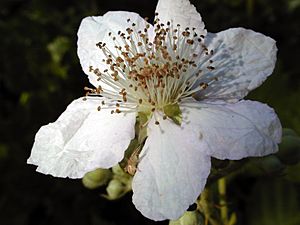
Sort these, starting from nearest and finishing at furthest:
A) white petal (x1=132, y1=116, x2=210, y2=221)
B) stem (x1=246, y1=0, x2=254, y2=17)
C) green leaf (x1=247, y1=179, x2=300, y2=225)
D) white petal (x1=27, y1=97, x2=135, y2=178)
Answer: white petal (x1=132, y1=116, x2=210, y2=221) < white petal (x1=27, y1=97, x2=135, y2=178) < green leaf (x1=247, y1=179, x2=300, y2=225) < stem (x1=246, y1=0, x2=254, y2=17)

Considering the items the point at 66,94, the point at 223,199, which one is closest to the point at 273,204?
the point at 223,199

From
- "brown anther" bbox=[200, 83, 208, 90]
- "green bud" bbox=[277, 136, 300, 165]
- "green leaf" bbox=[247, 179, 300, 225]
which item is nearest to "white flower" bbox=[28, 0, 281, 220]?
"brown anther" bbox=[200, 83, 208, 90]

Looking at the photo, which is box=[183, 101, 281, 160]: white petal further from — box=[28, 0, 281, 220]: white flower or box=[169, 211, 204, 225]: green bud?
box=[169, 211, 204, 225]: green bud

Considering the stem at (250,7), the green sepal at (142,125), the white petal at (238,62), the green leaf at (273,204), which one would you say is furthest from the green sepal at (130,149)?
the stem at (250,7)

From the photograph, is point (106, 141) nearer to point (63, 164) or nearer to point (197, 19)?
point (63, 164)

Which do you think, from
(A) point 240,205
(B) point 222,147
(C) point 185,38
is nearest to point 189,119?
(B) point 222,147

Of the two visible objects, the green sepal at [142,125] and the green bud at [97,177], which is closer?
the green sepal at [142,125]

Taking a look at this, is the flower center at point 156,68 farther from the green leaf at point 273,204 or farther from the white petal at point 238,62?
the green leaf at point 273,204
